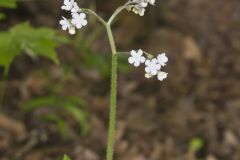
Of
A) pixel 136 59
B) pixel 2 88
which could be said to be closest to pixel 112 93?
pixel 136 59

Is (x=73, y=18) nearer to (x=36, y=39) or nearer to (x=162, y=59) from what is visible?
(x=162, y=59)

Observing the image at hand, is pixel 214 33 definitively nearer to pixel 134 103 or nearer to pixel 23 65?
pixel 134 103

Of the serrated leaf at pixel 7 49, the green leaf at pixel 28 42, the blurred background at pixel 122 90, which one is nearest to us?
the serrated leaf at pixel 7 49

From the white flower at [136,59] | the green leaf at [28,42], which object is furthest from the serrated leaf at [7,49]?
the white flower at [136,59]

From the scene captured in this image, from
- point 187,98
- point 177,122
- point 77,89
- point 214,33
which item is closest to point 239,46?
point 214,33

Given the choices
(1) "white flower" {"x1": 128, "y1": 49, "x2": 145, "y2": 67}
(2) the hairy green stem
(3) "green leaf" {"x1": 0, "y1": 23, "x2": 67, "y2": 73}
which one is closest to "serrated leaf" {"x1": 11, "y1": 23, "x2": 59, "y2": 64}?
(3) "green leaf" {"x1": 0, "y1": 23, "x2": 67, "y2": 73}

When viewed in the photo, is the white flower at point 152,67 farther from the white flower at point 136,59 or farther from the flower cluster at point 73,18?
the flower cluster at point 73,18

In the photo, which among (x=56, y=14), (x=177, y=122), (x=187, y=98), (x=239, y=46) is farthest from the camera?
(x=239, y=46)

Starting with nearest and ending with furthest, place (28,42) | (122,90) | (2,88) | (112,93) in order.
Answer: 1. (112,93)
2. (28,42)
3. (2,88)
4. (122,90)
